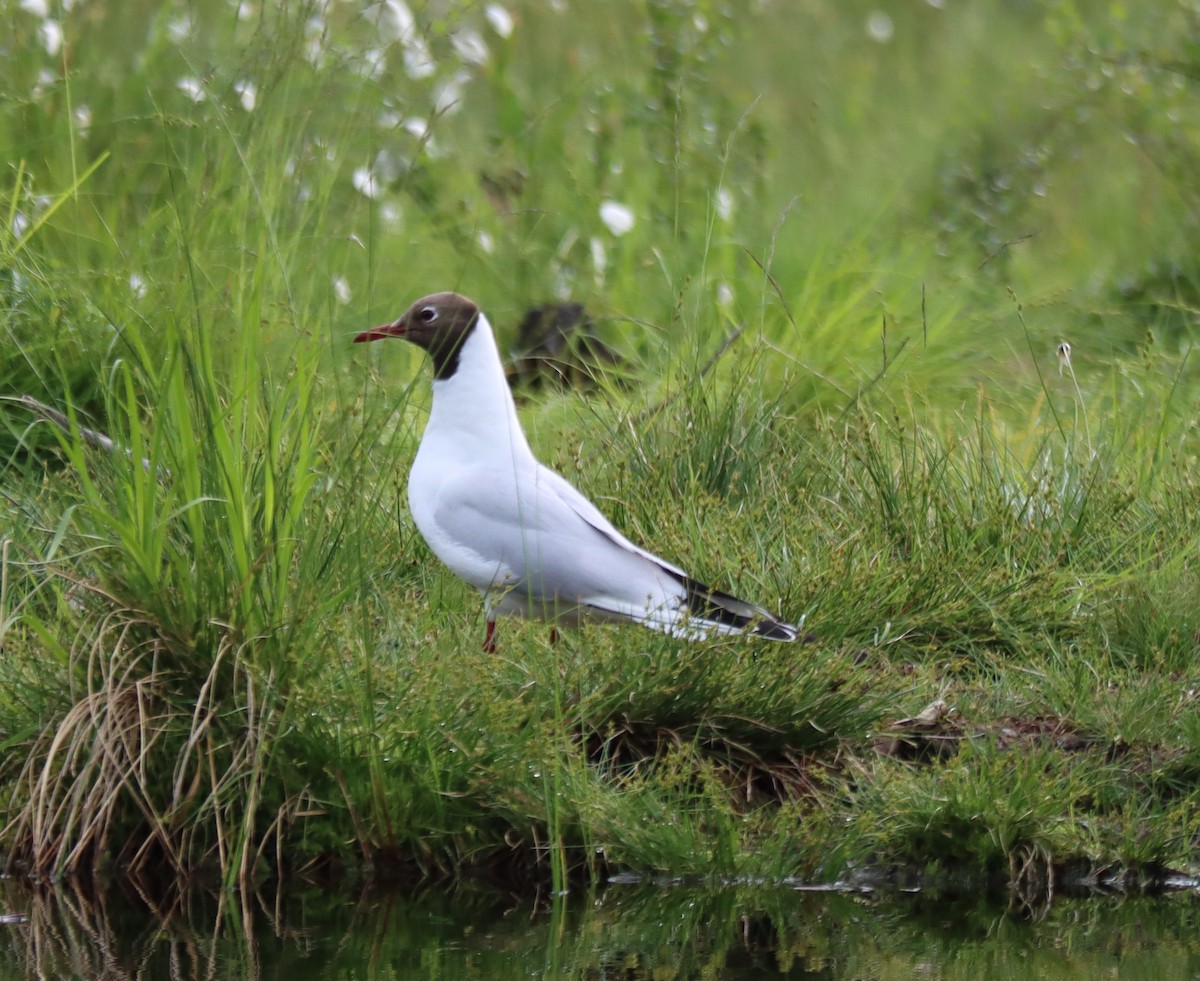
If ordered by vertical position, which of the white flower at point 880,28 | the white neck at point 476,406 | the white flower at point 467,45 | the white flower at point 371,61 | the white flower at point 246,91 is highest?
the white flower at point 880,28

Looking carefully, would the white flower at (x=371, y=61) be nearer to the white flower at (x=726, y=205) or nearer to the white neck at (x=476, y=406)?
the white neck at (x=476, y=406)

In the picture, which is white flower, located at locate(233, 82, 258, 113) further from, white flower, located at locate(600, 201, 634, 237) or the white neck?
white flower, located at locate(600, 201, 634, 237)

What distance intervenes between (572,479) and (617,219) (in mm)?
2569

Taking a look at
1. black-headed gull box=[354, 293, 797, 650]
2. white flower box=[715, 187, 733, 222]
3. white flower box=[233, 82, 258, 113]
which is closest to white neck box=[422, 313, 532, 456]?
black-headed gull box=[354, 293, 797, 650]

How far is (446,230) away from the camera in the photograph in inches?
314

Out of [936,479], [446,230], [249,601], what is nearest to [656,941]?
[249,601]

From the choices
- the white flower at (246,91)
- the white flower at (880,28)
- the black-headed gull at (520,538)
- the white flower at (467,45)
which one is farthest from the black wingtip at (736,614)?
the white flower at (880,28)

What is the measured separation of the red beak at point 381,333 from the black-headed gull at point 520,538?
3 centimetres

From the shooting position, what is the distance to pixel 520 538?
15.0ft

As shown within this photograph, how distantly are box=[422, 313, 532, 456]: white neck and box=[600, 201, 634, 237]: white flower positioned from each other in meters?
2.88

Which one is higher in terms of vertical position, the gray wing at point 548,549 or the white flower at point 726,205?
the white flower at point 726,205

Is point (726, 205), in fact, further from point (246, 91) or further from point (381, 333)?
point (246, 91)

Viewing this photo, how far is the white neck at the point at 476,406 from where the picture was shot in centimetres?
478

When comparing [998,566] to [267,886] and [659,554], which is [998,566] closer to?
[659,554]
